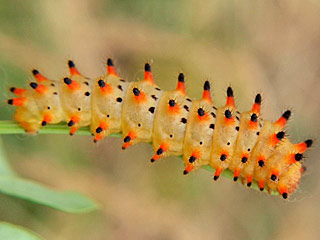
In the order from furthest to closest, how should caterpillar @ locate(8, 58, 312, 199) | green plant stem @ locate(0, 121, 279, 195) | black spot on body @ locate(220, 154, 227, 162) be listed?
caterpillar @ locate(8, 58, 312, 199)
black spot on body @ locate(220, 154, 227, 162)
green plant stem @ locate(0, 121, 279, 195)

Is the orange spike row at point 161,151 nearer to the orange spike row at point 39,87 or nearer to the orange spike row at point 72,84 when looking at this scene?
the orange spike row at point 72,84

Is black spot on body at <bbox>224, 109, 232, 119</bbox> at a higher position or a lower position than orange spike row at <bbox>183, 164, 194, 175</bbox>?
higher

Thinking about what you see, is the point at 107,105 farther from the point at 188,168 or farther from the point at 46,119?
the point at 188,168

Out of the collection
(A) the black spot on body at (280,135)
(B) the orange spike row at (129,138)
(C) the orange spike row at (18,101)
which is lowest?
(B) the orange spike row at (129,138)

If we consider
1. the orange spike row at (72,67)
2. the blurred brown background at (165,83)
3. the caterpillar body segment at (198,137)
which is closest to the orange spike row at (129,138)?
the caterpillar body segment at (198,137)

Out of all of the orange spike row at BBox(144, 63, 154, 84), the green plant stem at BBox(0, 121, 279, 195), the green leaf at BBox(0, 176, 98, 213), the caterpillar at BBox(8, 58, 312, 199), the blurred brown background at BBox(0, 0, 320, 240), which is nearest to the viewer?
the green plant stem at BBox(0, 121, 279, 195)

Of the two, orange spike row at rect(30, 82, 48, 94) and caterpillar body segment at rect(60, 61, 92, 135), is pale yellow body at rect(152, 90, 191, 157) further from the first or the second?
orange spike row at rect(30, 82, 48, 94)

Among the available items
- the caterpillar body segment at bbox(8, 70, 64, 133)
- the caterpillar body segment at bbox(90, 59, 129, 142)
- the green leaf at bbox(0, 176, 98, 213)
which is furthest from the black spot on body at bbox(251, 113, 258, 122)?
the caterpillar body segment at bbox(8, 70, 64, 133)

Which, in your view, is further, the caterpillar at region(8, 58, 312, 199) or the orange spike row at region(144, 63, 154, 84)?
the orange spike row at region(144, 63, 154, 84)
